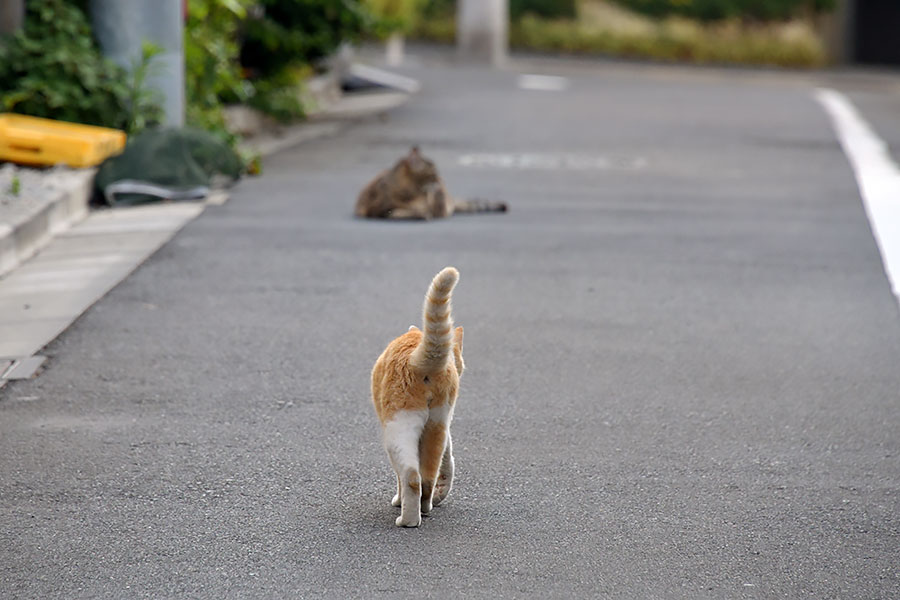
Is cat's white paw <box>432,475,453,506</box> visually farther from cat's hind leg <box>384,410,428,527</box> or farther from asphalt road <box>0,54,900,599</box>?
cat's hind leg <box>384,410,428,527</box>

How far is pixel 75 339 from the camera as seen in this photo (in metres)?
6.98

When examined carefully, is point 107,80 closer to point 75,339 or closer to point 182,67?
point 182,67

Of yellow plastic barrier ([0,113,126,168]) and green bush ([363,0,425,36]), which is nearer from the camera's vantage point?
yellow plastic barrier ([0,113,126,168])

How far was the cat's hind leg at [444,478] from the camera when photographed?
15.6 ft

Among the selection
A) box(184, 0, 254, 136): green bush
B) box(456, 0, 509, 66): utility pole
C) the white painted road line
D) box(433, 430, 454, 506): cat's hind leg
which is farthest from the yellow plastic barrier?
box(456, 0, 509, 66): utility pole

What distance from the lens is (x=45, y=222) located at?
30.7ft

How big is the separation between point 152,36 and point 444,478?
7.98 metres

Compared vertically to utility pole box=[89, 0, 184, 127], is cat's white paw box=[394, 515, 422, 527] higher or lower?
lower

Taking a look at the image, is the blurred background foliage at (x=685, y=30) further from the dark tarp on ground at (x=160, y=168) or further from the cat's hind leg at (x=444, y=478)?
the cat's hind leg at (x=444, y=478)

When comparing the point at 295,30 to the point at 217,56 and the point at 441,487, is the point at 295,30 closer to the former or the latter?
the point at 217,56

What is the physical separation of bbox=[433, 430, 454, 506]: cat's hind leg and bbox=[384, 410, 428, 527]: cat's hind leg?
248 mm

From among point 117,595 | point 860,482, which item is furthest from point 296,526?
point 860,482

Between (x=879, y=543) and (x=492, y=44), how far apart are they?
77.3ft

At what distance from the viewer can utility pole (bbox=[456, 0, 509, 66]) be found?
27234 mm
